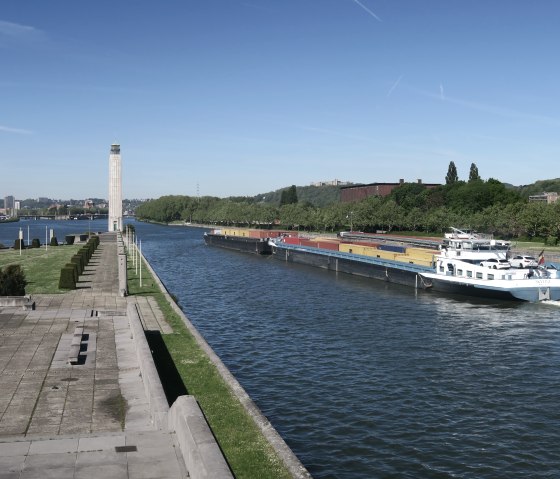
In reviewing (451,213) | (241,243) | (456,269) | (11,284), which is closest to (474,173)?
(451,213)

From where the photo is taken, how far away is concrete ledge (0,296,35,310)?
3569 centimetres

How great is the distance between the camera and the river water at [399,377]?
20.1 meters

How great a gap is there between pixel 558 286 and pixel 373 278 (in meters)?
24.0

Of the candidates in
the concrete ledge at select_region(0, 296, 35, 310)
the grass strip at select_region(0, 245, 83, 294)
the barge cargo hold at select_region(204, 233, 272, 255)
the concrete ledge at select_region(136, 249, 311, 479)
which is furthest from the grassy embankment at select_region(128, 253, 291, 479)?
the barge cargo hold at select_region(204, 233, 272, 255)

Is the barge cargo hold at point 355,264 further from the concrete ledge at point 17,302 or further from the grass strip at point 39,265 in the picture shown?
the concrete ledge at point 17,302

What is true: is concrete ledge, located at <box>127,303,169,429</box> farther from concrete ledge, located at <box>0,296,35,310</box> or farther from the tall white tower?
the tall white tower

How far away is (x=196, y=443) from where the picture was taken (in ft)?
44.3

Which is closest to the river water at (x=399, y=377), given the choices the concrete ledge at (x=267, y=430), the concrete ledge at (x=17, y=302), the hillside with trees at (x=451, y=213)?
the concrete ledge at (x=267, y=430)

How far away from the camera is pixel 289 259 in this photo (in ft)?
330

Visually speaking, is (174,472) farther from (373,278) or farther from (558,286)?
(373,278)

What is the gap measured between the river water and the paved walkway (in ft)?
18.8

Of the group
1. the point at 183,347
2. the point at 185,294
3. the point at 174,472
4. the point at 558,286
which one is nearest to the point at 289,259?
the point at 185,294

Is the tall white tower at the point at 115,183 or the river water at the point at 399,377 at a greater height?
the tall white tower at the point at 115,183

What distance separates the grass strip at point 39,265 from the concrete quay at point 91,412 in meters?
16.4
